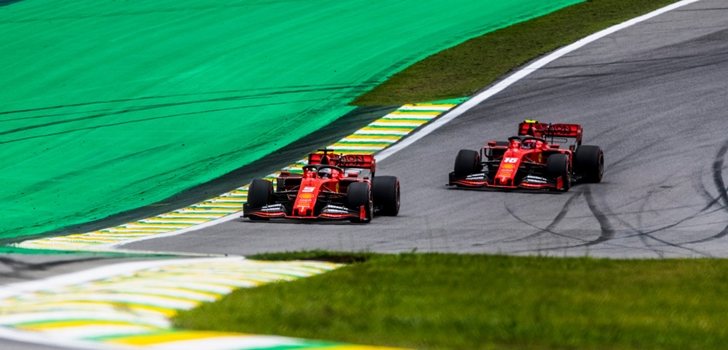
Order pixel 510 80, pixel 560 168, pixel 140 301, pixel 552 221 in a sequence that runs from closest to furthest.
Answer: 1. pixel 140 301
2. pixel 552 221
3. pixel 560 168
4. pixel 510 80

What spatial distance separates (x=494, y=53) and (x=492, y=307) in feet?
94.8

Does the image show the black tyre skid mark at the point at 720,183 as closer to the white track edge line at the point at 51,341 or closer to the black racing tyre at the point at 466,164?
the black racing tyre at the point at 466,164

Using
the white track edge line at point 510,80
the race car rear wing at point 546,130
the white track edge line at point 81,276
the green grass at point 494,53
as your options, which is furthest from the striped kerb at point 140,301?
the green grass at point 494,53

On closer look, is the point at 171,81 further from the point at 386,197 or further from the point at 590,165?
the point at 590,165

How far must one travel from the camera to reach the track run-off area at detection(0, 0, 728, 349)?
21.1m

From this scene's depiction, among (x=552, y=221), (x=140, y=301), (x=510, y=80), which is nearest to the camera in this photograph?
(x=140, y=301)

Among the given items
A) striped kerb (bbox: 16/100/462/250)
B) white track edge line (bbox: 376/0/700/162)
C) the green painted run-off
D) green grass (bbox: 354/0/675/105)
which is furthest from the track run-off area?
the green painted run-off

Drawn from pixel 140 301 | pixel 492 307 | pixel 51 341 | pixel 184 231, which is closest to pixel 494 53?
pixel 184 231

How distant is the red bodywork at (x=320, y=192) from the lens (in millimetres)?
24078

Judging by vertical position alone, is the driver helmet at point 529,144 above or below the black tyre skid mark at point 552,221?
above

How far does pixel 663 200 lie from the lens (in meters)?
24.6

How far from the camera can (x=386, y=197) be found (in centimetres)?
2448

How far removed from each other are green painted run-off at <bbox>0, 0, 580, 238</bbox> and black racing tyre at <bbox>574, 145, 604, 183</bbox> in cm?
874

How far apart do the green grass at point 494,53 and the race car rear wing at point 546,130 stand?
25.7ft
